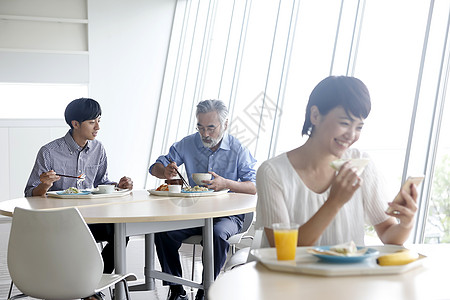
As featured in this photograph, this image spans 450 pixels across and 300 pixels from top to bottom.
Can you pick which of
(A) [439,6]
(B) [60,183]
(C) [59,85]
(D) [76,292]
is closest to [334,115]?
(D) [76,292]

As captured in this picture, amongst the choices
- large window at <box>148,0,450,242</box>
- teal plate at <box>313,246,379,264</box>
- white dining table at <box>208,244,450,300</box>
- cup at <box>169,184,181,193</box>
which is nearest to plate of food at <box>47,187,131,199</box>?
cup at <box>169,184,181,193</box>

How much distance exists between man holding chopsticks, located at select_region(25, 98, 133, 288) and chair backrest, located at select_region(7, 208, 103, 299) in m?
1.10

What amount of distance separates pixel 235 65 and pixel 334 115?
162 inches

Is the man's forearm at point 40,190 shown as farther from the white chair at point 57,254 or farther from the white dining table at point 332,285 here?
the white dining table at point 332,285

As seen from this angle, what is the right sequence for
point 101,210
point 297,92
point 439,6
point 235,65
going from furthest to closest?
1. point 235,65
2. point 297,92
3. point 439,6
4. point 101,210

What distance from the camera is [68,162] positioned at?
3416mm

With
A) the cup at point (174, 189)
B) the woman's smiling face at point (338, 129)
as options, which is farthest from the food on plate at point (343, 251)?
the cup at point (174, 189)

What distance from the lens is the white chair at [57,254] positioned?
207cm

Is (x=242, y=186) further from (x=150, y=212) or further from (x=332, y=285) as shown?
(x=332, y=285)

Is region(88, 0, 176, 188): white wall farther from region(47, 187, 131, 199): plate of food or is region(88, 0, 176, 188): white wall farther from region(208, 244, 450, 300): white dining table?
region(208, 244, 450, 300): white dining table

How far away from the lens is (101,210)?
2.51m

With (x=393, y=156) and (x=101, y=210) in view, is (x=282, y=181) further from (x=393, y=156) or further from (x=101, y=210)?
(x=393, y=156)

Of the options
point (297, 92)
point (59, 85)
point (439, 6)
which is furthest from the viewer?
point (59, 85)

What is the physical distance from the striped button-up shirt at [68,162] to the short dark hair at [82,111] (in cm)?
11
